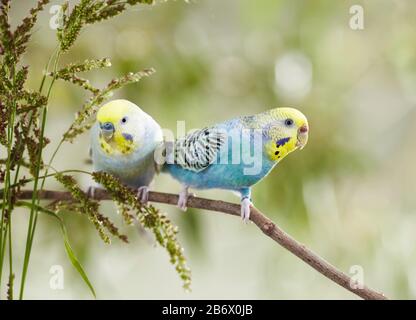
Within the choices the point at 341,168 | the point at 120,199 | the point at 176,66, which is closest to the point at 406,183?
the point at 341,168

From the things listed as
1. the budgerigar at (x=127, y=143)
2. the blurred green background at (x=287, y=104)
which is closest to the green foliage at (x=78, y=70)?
the budgerigar at (x=127, y=143)

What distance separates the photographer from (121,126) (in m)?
0.70

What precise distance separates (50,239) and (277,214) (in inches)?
22.0

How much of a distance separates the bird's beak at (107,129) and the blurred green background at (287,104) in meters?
0.67

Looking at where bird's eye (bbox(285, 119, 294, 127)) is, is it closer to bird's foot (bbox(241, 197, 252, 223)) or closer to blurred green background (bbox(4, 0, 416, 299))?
bird's foot (bbox(241, 197, 252, 223))

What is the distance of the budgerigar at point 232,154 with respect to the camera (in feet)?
2.21

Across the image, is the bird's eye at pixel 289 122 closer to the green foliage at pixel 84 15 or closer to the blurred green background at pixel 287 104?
the green foliage at pixel 84 15

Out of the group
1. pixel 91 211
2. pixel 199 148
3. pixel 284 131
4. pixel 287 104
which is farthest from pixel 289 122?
pixel 287 104

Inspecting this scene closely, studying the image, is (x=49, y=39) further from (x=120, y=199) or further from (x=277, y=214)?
(x=120, y=199)

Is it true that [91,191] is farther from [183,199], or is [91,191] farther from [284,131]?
[284,131]

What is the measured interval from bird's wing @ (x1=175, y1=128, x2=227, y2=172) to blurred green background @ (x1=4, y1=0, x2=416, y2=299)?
0.66 m

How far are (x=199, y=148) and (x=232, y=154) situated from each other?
39 mm

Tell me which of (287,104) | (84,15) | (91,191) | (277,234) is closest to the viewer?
(84,15)
